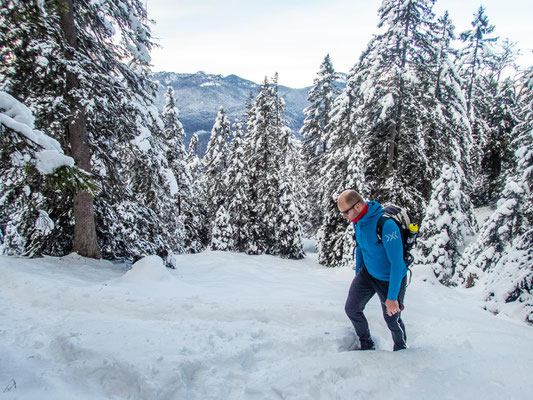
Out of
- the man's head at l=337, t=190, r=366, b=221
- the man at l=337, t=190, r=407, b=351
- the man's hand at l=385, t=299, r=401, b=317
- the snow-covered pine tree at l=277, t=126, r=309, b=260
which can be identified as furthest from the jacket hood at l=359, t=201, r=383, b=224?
the snow-covered pine tree at l=277, t=126, r=309, b=260

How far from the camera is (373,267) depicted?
12.3 ft

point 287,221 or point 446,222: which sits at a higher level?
point 446,222

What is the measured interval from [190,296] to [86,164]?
4.83 meters

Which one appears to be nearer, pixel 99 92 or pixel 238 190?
pixel 99 92

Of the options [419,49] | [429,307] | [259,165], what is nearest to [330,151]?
[259,165]

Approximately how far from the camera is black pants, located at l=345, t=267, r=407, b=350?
384 cm

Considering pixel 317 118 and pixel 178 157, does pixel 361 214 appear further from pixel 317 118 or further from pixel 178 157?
pixel 317 118

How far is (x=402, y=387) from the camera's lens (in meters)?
3.13

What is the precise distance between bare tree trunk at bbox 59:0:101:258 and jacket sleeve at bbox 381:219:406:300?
719cm

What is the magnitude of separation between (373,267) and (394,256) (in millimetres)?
368

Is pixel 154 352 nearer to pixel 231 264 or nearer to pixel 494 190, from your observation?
pixel 231 264

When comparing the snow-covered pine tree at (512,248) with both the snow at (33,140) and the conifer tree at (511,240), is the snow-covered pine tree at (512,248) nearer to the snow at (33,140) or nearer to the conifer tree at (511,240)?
the conifer tree at (511,240)

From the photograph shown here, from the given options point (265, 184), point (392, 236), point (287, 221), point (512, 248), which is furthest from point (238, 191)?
point (392, 236)

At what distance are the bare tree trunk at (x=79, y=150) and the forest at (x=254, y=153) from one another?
0.04 m
